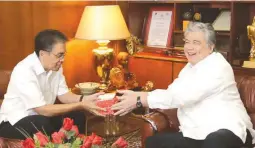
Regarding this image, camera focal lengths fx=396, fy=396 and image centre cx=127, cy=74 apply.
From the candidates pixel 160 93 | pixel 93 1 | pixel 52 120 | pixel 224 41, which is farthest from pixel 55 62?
pixel 224 41

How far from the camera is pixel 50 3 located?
3482 mm

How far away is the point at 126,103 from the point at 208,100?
492mm

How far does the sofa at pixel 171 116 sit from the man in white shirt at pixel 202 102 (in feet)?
0.19

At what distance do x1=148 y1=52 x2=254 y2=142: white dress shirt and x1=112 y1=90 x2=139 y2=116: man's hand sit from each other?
0.10 m

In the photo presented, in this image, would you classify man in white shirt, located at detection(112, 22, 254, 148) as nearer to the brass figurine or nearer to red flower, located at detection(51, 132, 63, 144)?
red flower, located at detection(51, 132, 63, 144)

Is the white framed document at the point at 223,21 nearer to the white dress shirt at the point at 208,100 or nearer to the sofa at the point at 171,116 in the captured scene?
the sofa at the point at 171,116

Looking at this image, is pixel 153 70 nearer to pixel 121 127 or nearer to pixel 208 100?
pixel 121 127

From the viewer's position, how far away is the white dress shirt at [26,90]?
2.37 metres

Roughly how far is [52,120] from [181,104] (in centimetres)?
85

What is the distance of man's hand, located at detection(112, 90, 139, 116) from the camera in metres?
2.41

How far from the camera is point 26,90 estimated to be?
237 centimetres

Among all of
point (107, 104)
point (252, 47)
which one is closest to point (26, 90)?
point (107, 104)

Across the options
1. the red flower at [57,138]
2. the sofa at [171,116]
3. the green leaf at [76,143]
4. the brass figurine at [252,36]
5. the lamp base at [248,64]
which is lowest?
the sofa at [171,116]

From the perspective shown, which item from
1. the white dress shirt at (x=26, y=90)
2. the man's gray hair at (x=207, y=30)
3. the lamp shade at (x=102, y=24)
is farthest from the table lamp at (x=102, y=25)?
the man's gray hair at (x=207, y=30)
